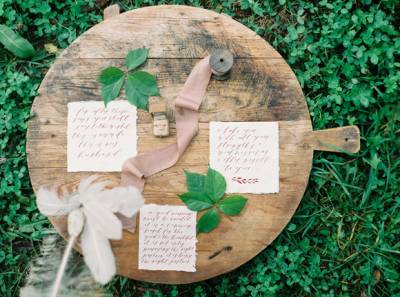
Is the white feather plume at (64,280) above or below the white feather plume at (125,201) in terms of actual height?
below

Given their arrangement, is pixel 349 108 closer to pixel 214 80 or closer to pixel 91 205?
pixel 214 80

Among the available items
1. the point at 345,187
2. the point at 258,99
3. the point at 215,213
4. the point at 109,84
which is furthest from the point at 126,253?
the point at 345,187

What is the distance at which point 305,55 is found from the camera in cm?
214

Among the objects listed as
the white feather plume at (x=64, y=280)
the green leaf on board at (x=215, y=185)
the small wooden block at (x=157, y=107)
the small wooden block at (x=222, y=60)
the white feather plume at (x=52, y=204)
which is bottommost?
the white feather plume at (x=64, y=280)

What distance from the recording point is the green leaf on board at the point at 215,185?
A: 1.87m

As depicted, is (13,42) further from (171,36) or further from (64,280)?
(64,280)

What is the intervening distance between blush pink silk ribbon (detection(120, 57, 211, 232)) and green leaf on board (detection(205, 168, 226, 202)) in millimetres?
163

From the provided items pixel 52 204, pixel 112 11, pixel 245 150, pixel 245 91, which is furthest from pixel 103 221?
pixel 112 11

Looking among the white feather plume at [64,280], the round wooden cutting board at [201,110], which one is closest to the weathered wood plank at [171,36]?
the round wooden cutting board at [201,110]

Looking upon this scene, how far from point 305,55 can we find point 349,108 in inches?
13.2

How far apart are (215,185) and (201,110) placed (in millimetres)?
335

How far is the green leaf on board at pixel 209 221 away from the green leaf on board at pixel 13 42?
1.21 m

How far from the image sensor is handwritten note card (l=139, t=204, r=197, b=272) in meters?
1.89

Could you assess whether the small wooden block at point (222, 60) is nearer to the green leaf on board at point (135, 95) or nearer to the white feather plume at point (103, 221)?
the green leaf on board at point (135, 95)
